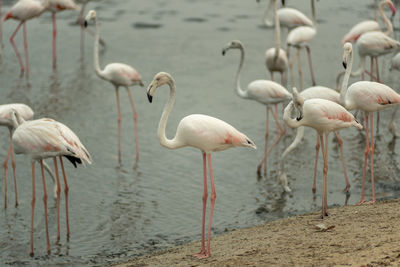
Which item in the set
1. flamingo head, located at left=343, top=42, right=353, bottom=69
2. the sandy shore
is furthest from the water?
flamingo head, located at left=343, top=42, right=353, bottom=69

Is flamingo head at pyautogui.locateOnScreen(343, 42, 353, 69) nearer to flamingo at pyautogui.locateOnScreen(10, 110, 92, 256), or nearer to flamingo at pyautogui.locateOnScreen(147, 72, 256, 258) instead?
flamingo at pyautogui.locateOnScreen(147, 72, 256, 258)

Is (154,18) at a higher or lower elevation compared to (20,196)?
higher

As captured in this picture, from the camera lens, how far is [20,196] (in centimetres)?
789

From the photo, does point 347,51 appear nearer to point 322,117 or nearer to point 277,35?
point 322,117

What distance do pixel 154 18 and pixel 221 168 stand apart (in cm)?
853

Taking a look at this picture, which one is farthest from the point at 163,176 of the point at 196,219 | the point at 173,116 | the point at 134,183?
the point at 173,116

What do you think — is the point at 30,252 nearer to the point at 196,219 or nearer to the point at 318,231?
the point at 196,219

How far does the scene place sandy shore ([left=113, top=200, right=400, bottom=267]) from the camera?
4.95m

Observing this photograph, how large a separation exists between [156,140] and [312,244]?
15.7 ft

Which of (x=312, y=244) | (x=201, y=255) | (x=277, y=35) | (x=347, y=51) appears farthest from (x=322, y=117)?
(x=277, y=35)

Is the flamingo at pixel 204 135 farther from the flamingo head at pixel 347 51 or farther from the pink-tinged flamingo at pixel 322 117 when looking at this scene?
the flamingo head at pixel 347 51

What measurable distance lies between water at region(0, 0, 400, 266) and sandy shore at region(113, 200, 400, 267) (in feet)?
2.38

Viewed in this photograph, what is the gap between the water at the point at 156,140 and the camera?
7090mm

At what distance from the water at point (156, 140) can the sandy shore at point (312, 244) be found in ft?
2.38
